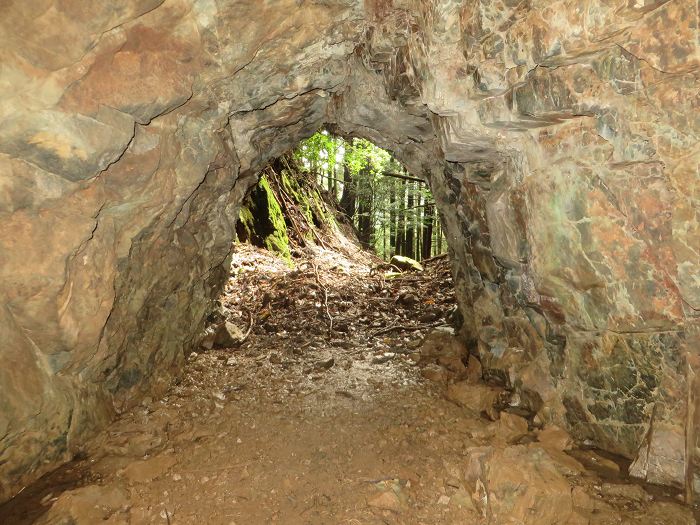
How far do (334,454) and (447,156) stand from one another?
12.2ft

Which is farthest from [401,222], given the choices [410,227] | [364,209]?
[364,209]

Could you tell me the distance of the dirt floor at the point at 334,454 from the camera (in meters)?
3.55

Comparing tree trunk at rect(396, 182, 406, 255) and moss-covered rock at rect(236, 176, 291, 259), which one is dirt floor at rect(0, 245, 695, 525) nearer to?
moss-covered rock at rect(236, 176, 291, 259)

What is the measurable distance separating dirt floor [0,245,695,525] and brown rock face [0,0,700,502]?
45cm

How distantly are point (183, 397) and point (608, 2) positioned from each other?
5.93 m

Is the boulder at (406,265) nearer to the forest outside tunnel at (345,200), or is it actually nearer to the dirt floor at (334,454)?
the forest outside tunnel at (345,200)

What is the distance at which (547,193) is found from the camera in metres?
4.38

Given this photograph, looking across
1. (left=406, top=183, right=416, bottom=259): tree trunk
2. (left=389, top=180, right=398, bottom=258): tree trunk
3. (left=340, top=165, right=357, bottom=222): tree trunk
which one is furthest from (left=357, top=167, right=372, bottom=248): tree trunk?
(left=406, top=183, right=416, bottom=259): tree trunk

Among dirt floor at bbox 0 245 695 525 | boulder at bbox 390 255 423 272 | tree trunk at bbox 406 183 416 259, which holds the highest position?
tree trunk at bbox 406 183 416 259

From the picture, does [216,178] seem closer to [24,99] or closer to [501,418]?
[24,99]

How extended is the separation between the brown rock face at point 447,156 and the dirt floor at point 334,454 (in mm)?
451

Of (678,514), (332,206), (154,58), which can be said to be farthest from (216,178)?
(332,206)

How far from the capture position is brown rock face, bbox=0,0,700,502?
129 inches

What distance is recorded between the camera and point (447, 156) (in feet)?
17.8
